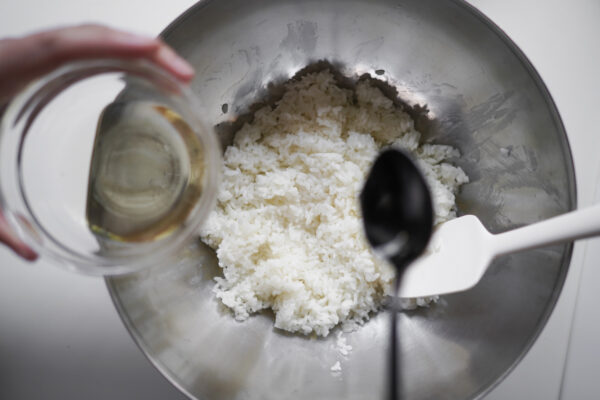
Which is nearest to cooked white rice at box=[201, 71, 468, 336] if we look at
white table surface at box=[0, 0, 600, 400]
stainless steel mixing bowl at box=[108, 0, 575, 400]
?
stainless steel mixing bowl at box=[108, 0, 575, 400]

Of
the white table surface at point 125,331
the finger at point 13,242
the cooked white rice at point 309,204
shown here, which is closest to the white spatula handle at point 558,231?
the cooked white rice at point 309,204

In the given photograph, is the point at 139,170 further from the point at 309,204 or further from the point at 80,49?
the point at 309,204

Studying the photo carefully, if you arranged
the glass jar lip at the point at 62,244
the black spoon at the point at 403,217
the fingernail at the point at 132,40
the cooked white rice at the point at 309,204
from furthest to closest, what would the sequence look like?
1. the cooked white rice at the point at 309,204
2. the black spoon at the point at 403,217
3. the glass jar lip at the point at 62,244
4. the fingernail at the point at 132,40

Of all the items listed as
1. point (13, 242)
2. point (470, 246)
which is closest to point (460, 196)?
point (470, 246)

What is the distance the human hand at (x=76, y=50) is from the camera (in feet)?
2.88

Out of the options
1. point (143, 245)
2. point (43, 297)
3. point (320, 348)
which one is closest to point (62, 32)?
point (143, 245)

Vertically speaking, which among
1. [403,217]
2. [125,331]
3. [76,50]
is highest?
[76,50]

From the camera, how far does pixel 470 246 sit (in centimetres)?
114

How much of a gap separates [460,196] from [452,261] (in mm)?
261

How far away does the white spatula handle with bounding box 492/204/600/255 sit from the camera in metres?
0.92

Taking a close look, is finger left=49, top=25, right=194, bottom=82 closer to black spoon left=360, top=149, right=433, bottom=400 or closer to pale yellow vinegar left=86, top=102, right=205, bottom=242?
pale yellow vinegar left=86, top=102, right=205, bottom=242

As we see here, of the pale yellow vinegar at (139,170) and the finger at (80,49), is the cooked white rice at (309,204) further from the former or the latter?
the finger at (80,49)

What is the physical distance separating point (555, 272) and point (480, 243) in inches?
7.4

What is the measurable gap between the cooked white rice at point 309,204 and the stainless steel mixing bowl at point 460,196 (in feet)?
0.19
